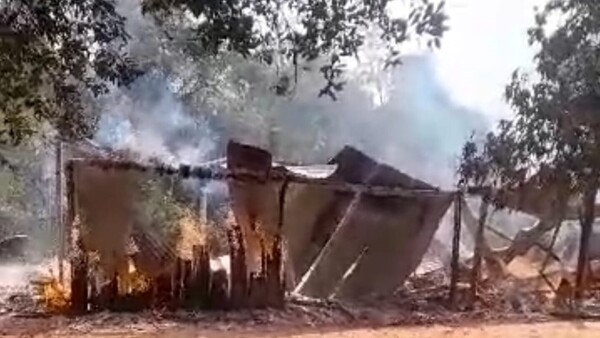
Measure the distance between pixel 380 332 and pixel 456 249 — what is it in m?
2.36

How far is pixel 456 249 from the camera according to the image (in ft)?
38.8

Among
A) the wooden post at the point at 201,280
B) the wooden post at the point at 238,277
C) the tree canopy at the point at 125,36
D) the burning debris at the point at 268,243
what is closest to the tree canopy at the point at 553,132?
the burning debris at the point at 268,243

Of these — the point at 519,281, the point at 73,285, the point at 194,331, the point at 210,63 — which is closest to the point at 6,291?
the point at 73,285

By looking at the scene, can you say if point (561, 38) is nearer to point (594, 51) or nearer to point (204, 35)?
point (594, 51)

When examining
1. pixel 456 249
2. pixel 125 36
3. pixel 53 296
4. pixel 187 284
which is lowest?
pixel 53 296

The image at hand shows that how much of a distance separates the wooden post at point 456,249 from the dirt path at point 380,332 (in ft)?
4.99

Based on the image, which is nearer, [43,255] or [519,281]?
[519,281]

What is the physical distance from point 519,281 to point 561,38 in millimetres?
3587

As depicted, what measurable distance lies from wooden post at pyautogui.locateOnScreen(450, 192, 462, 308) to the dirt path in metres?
1.52

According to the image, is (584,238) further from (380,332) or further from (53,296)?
(53,296)

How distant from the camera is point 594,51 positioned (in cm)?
1045

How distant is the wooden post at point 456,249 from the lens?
38.9ft

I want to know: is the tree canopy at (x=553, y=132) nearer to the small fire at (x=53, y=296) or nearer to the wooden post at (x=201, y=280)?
the wooden post at (x=201, y=280)

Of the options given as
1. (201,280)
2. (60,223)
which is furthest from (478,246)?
(60,223)
